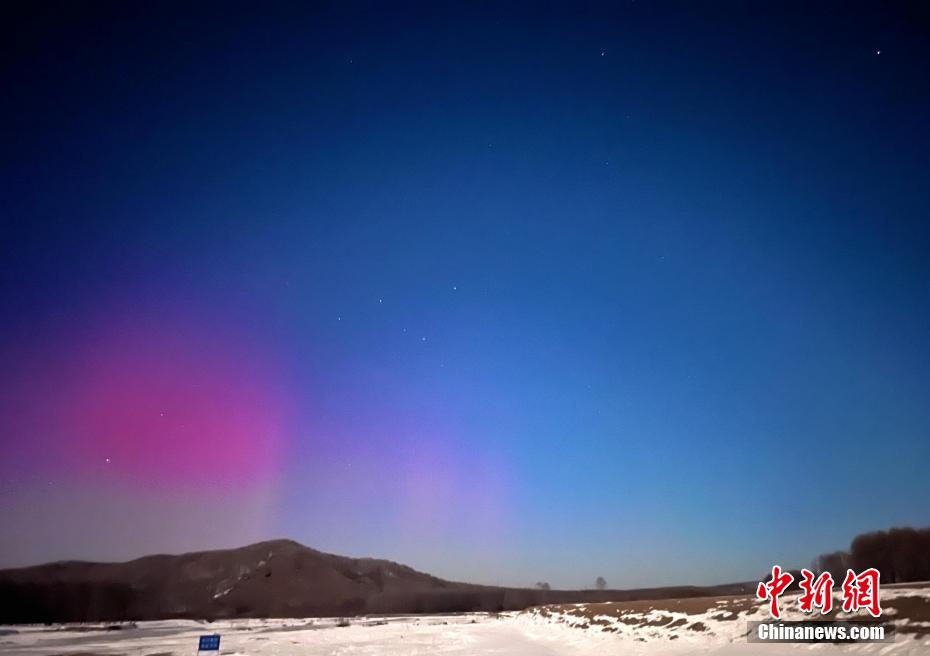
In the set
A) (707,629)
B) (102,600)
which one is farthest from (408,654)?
(102,600)

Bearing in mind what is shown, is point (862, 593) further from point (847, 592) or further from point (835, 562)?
point (835, 562)

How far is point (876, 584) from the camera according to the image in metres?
23.4

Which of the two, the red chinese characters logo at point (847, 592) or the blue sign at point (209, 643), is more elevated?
the red chinese characters logo at point (847, 592)

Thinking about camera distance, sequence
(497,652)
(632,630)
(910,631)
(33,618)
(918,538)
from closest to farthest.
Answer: (910,631)
(497,652)
(632,630)
(918,538)
(33,618)

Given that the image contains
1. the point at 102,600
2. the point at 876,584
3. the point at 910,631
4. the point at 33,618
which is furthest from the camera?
the point at 102,600

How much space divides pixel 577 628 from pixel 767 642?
88.7 feet

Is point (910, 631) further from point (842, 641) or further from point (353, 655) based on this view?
point (353, 655)

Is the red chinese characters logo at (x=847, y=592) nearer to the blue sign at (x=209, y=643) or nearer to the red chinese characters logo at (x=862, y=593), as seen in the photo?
the red chinese characters logo at (x=862, y=593)

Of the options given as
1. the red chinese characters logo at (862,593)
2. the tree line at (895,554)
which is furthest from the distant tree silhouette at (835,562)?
the red chinese characters logo at (862,593)

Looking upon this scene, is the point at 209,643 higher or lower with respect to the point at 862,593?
lower

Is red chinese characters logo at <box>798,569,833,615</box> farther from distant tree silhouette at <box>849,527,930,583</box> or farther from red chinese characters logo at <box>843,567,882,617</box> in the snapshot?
distant tree silhouette at <box>849,527,930,583</box>

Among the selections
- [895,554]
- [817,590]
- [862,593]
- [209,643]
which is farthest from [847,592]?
[895,554]

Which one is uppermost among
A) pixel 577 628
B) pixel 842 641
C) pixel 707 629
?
pixel 842 641

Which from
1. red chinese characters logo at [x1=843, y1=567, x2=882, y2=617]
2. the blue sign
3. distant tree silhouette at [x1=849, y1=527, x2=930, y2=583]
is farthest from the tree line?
the blue sign
